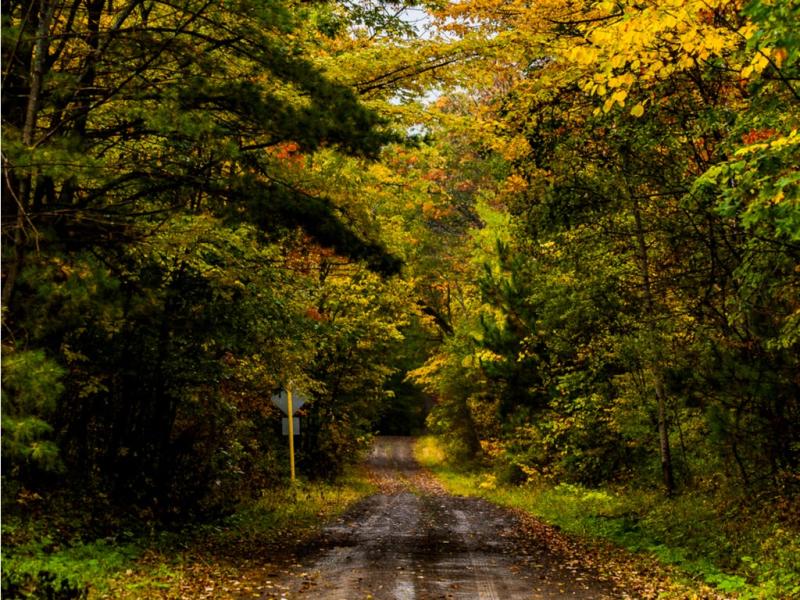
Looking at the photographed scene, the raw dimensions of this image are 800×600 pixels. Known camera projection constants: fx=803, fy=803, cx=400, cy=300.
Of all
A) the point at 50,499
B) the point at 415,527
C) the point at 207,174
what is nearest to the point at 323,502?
the point at 415,527

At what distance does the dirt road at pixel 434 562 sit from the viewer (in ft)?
29.7

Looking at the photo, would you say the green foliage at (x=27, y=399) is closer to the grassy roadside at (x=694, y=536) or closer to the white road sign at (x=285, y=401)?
the grassy roadside at (x=694, y=536)

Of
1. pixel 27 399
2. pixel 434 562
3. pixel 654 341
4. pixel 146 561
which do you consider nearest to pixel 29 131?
pixel 27 399

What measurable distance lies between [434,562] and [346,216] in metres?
4.98

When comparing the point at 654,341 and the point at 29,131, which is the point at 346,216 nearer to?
the point at 29,131

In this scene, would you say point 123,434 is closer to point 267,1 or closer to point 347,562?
point 347,562

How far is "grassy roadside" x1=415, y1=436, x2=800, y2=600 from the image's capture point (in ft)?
30.1

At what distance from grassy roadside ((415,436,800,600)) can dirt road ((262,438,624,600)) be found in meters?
1.14

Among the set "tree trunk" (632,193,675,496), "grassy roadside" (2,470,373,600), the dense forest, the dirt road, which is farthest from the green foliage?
"tree trunk" (632,193,675,496)

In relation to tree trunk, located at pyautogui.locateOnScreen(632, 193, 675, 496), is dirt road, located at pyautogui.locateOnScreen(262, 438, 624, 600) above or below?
below

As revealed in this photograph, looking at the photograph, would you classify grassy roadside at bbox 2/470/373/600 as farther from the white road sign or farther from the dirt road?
the white road sign

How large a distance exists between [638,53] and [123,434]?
10.4 m

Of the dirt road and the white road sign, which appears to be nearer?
the dirt road

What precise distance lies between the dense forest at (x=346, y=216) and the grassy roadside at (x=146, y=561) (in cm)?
80
